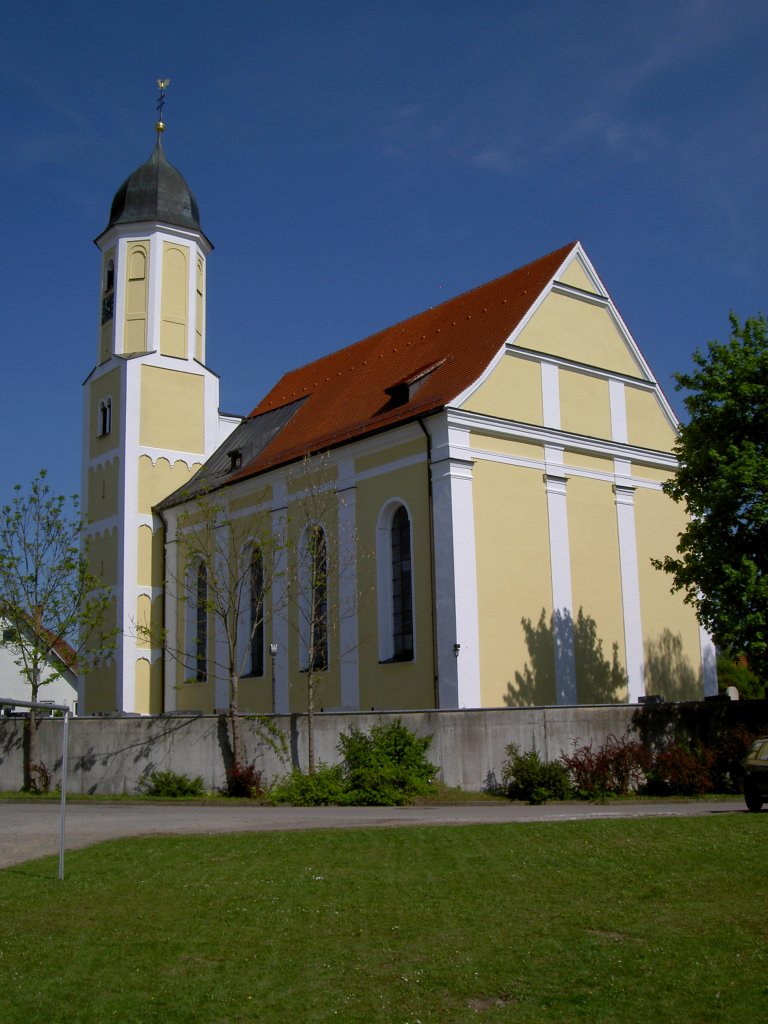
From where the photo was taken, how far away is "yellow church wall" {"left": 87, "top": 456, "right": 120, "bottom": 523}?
3562cm

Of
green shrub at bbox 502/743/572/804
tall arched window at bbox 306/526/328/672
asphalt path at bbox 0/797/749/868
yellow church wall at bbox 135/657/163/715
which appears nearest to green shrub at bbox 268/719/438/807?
asphalt path at bbox 0/797/749/868

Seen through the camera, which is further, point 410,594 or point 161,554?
point 161,554

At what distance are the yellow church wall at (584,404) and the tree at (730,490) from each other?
529 centimetres

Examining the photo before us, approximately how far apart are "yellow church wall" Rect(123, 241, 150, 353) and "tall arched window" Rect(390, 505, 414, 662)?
14378 millimetres

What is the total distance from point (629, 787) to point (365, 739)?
5.05 metres

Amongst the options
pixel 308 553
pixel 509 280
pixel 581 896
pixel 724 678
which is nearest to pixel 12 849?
pixel 581 896

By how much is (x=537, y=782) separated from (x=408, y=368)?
1374 cm

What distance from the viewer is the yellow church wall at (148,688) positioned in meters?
34.0

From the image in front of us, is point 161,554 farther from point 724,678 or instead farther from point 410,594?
point 724,678

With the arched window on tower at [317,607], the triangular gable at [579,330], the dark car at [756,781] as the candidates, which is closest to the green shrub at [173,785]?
the arched window on tower at [317,607]

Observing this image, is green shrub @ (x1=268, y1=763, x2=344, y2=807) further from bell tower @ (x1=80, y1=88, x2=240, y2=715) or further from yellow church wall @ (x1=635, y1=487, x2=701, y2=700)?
bell tower @ (x1=80, y1=88, x2=240, y2=715)

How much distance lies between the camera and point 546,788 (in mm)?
19578

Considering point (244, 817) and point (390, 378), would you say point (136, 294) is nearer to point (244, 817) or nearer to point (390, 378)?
point (390, 378)

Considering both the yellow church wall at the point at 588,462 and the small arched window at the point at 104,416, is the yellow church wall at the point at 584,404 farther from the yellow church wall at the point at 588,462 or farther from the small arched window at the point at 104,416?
the small arched window at the point at 104,416
